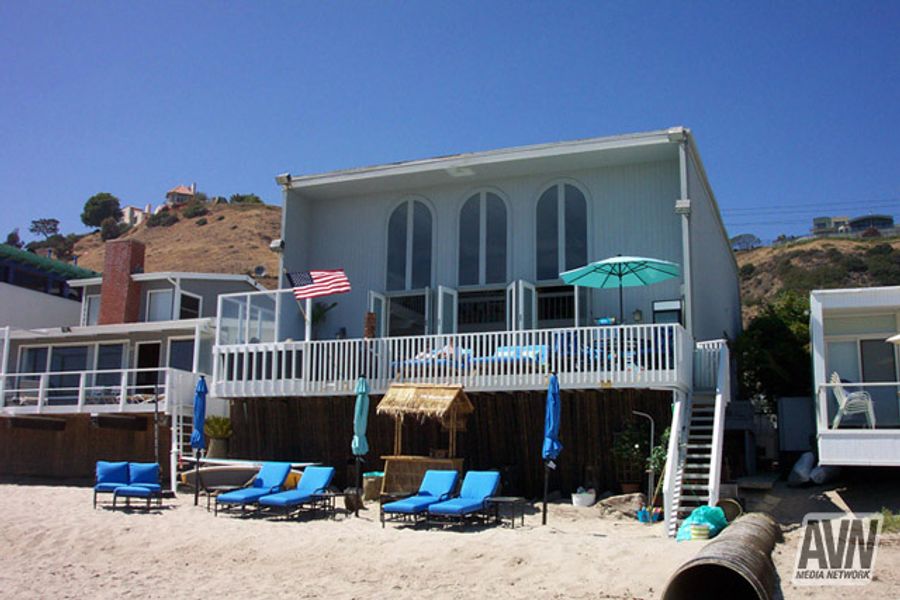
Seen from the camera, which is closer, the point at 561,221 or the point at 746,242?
the point at 561,221

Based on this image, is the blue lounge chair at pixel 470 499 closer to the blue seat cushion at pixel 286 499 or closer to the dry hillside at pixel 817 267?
the blue seat cushion at pixel 286 499

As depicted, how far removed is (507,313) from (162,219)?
228ft

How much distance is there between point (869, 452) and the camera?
47.1 feet

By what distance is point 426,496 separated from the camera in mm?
14602

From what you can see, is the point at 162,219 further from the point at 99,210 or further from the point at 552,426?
the point at 552,426

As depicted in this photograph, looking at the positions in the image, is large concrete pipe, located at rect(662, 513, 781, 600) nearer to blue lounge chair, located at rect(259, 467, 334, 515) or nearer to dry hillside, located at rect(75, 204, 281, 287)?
blue lounge chair, located at rect(259, 467, 334, 515)

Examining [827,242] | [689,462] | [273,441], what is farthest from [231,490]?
[827,242]

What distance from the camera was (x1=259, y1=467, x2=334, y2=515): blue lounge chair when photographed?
14.8 m

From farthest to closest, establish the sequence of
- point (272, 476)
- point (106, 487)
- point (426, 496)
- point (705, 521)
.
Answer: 1. point (272, 476)
2. point (106, 487)
3. point (426, 496)
4. point (705, 521)

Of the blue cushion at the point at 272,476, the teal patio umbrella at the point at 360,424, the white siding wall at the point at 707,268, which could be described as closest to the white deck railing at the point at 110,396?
the blue cushion at the point at 272,476

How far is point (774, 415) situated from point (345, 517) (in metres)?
12.6

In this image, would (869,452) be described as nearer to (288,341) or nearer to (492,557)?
(492,557)

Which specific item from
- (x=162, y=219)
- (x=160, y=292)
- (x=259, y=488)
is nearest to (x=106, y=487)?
(x=259, y=488)

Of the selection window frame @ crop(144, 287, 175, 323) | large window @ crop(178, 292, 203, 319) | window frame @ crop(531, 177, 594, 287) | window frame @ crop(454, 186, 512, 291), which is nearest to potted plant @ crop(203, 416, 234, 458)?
window frame @ crop(454, 186, 512, 291)
